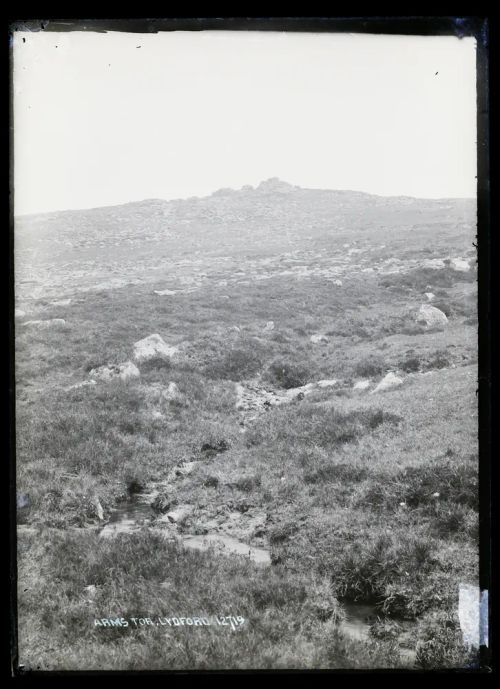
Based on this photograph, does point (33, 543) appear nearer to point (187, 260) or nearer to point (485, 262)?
point (187, 260)

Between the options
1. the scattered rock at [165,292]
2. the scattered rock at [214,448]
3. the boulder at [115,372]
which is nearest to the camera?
the scattered rock at [214,448]

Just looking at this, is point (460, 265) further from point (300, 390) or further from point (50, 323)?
point (50, 323)

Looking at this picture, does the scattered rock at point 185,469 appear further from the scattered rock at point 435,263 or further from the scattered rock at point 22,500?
the scattered rock at point 435,263

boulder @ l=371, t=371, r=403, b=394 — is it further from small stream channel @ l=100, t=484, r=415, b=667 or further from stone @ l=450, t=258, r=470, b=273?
small stream channel @ l=100, t=484, r=415, b=667

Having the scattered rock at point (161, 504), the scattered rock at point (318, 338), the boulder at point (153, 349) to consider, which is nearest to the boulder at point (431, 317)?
the scattered rock at point (318, 338)

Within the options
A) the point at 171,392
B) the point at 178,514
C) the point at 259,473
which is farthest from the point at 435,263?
the point at 178,514

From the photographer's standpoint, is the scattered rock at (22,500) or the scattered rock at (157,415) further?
the scattered rock at (157,415)
